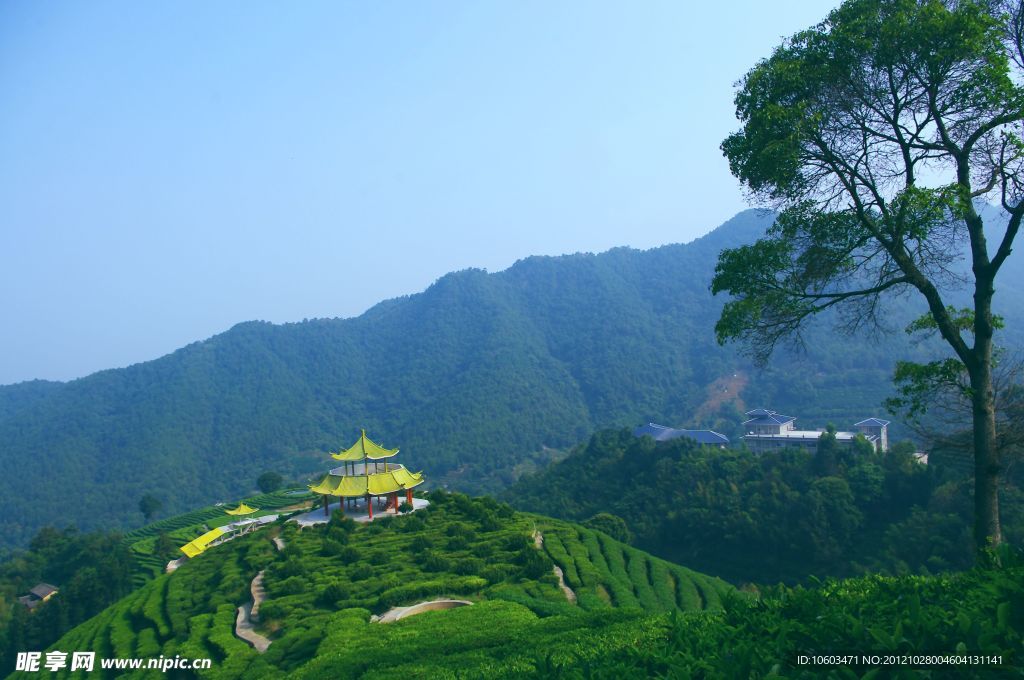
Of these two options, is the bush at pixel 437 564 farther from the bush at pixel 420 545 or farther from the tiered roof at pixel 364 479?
the tiered roof at pixel 364 479

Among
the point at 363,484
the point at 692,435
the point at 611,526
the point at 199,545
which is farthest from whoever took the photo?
the point at 692,435

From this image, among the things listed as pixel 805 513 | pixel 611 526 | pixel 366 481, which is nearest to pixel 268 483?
pixel 366 481

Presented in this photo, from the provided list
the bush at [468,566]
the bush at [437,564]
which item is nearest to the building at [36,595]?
the bush at [437,564]

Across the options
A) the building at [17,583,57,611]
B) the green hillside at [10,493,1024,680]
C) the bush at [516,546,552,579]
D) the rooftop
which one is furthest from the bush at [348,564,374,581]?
the rooftop

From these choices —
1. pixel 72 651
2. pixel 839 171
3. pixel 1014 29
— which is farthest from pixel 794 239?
pixel 72 651

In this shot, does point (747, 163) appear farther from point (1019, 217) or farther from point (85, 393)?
point (85, 393)

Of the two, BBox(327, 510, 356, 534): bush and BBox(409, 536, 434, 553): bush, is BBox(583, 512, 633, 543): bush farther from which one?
BBox(409, 536, 434, 553): bush

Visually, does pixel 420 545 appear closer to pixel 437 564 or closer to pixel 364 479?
pixel 437 564
